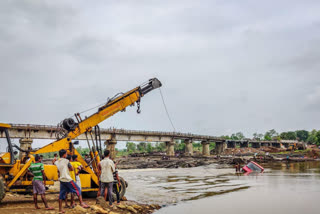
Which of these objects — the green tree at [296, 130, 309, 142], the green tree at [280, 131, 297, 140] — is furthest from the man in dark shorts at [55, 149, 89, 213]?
the green tree at [296, 130, 309, 142]

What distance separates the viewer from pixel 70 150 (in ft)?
36.3

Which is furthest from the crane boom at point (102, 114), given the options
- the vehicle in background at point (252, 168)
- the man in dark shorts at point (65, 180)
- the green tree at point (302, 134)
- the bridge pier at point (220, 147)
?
the green tree at point (302, 134)

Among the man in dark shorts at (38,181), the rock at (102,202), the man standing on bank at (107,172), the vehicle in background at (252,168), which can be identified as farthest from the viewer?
the vehicle in background at (252,168)

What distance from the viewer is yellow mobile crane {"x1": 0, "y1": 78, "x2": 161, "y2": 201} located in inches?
395

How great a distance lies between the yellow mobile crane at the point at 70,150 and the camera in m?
10.0

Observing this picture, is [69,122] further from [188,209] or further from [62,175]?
[188,209]

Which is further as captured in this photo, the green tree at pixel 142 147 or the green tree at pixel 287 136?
the green tree at pixel 287 136

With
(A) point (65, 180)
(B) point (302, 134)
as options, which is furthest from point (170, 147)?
(B) point (302, 134)

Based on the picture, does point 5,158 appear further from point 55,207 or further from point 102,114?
point 102,114

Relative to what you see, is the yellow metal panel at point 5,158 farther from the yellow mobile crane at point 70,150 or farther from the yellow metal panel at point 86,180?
the yellow metal panel at point 86,180

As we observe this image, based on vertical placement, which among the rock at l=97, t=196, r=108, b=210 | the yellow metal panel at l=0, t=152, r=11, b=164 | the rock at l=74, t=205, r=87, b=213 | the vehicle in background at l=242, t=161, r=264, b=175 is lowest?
the vehicle in background at l=242, t=161, r=264, b=175

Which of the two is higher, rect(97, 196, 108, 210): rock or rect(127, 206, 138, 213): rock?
rect(97, 196, 108, 210): rock

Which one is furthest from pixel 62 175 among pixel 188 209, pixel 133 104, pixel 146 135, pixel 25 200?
pixel 146 135

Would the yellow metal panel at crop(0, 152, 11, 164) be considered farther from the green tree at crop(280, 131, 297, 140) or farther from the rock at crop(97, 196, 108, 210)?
the green tree at crop(280, 131, 297, 140)
